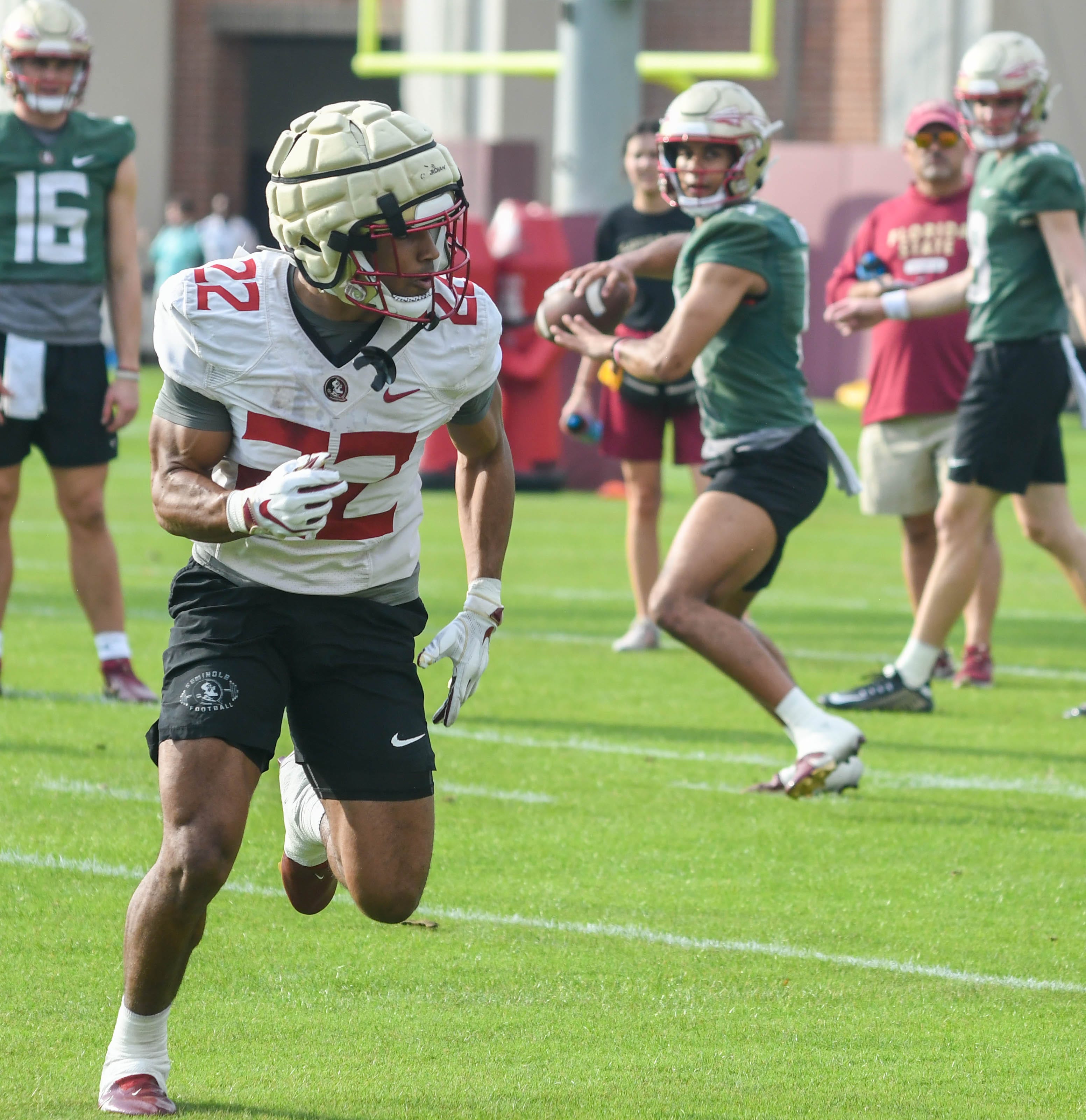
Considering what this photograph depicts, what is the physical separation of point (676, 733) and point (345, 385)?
3.40 metres

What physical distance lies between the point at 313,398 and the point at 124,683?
3.55 meters

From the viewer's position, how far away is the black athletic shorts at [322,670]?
3.69 m

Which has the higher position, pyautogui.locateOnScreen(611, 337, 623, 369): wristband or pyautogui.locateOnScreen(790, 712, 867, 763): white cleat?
pyautogui.locateOnScreen(611, 337, 623, 369): wristband

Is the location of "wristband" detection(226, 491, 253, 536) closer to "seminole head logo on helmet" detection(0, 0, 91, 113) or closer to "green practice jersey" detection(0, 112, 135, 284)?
"green practice jersey" detection(0, 112, 135, 284)

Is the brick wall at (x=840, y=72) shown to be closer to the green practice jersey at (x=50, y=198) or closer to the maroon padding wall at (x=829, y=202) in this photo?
the maroon padding wall at (x=829, y=202)

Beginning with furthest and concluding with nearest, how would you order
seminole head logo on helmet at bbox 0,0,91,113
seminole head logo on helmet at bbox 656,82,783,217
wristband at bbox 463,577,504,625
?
1. seminole head logo on helmet at bbox 0,0,91,113
2. seminole head logo on helmet at bbox 656,82,783,217
3. wristband at bbox 463,577,504,625

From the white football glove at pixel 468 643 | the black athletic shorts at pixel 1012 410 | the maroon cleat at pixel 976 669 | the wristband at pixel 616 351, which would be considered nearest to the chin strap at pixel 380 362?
the white football glove at pixel 468 643

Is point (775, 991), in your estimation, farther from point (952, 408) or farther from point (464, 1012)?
point (952, 408)

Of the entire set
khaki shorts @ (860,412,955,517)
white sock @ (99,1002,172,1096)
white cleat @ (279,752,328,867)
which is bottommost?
white sock @ (99,1002,172,1096)

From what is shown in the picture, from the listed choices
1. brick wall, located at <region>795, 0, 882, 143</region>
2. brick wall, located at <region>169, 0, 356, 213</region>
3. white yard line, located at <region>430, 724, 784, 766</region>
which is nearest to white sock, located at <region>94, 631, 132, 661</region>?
white yard line, located at <region>430, 724, 784, 766</region>

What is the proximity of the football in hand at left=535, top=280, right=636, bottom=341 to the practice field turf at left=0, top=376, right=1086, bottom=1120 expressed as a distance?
1421 mm

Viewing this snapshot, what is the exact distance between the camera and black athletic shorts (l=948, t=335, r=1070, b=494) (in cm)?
695

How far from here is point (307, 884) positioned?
4180mm

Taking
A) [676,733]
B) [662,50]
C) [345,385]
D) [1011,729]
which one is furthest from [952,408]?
[662,50]
